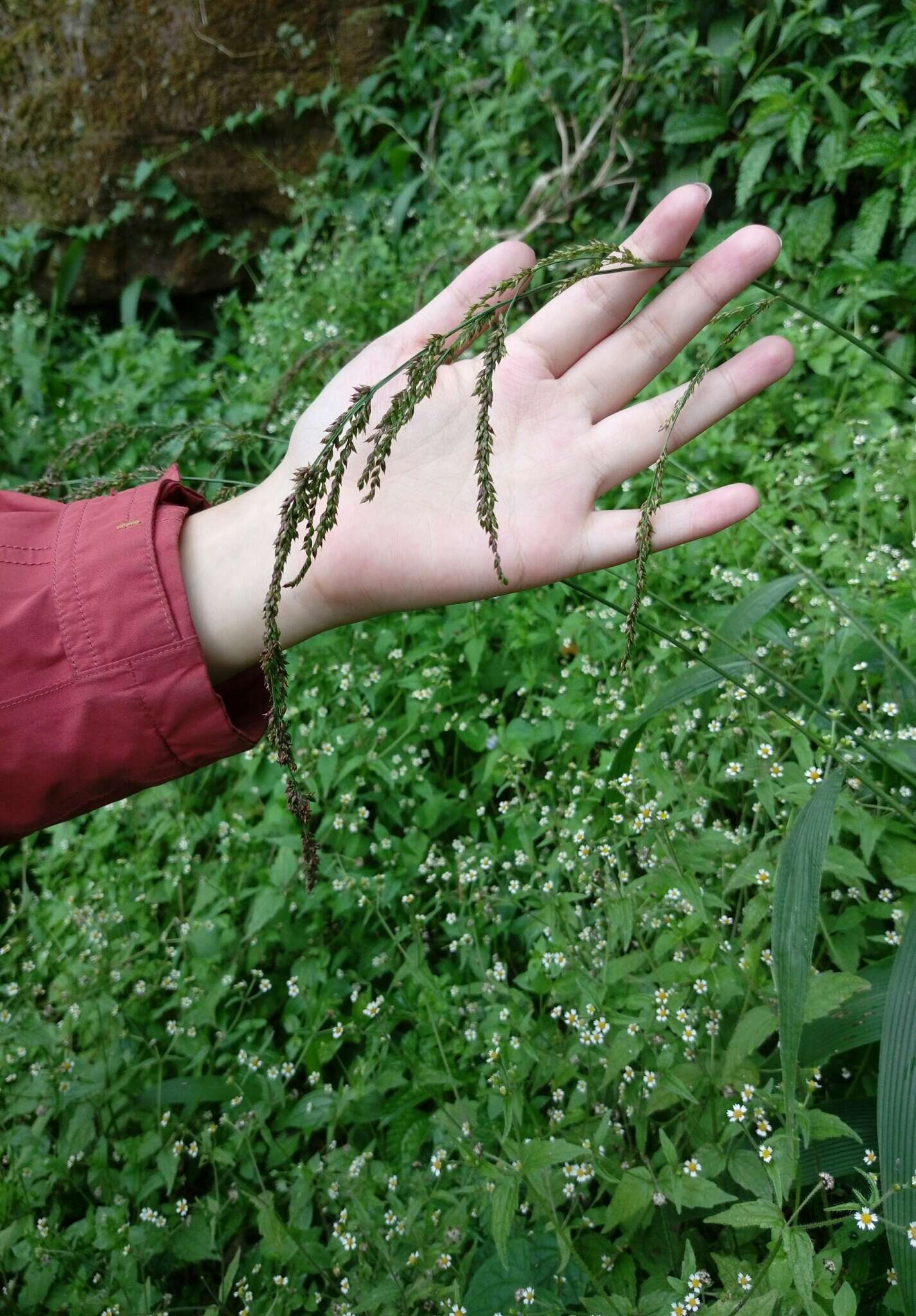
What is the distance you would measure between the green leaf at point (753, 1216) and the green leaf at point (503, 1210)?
0.29 meters

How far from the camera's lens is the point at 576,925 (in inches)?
70.0

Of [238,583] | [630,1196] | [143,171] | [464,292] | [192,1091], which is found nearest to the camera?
[630,1196]

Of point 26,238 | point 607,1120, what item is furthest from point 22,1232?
point 26,238

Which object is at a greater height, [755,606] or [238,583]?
[238,583]

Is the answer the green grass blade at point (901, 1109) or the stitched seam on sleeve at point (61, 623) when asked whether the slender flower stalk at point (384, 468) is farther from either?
the green grass blade at point (901, 1109)

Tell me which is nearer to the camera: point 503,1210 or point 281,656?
point 281,656

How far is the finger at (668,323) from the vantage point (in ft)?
4.88

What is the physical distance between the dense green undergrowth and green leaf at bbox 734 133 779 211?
0.05 feet

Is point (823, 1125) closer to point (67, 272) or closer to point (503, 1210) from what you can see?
point (503, 1210)

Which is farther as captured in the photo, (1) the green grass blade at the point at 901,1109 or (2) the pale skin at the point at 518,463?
(2) the pale skin at the point at 518,463

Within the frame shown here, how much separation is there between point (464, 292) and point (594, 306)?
27 cm

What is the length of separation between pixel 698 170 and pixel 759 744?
2.66 metres

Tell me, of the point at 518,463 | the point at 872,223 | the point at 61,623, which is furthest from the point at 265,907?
the point at 872,223

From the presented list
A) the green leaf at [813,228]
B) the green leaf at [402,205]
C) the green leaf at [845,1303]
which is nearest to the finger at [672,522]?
the green leaf at [845,1303]
